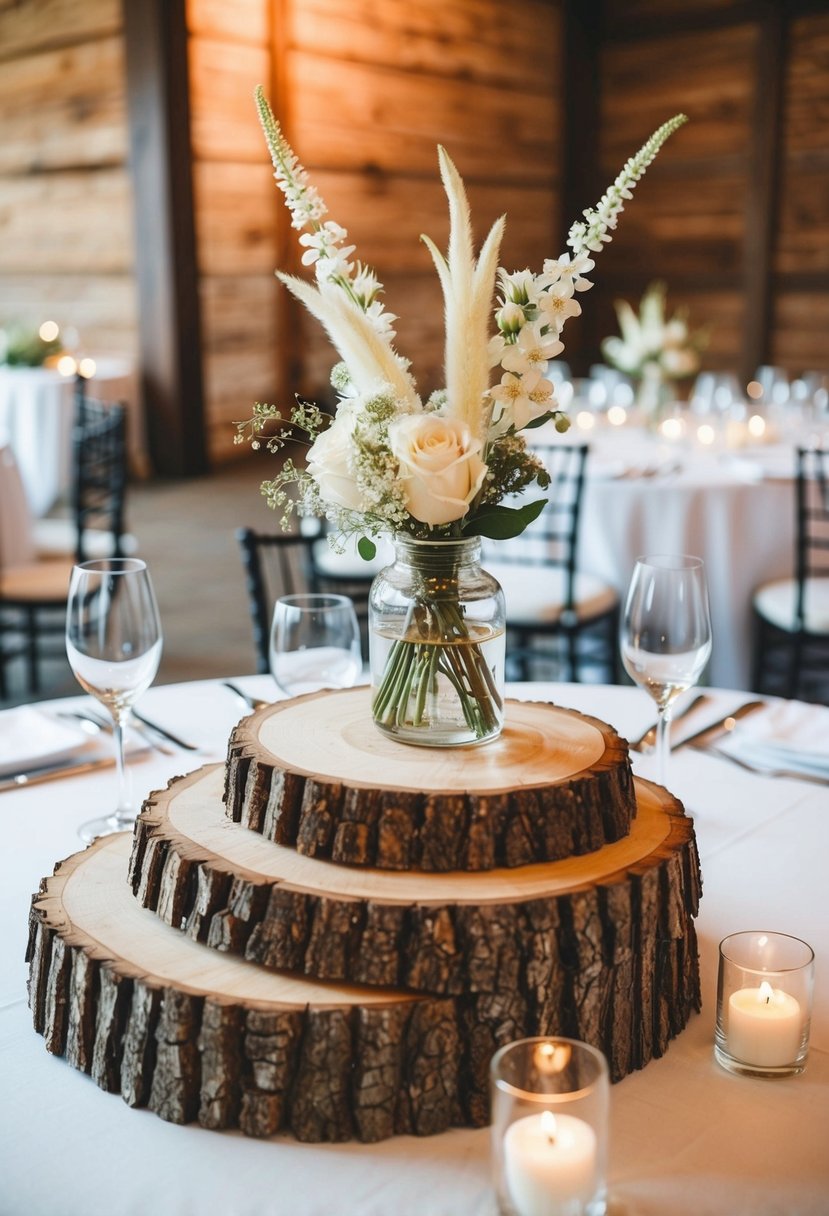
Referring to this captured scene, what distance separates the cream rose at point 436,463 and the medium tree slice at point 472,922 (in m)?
0.31

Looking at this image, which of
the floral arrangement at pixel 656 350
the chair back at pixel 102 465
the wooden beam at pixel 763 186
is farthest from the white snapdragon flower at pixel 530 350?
the wooden beam at pixel 763 186

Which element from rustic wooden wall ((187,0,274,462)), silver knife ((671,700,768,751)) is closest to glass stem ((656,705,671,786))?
silver knife ((671,700,768,751))

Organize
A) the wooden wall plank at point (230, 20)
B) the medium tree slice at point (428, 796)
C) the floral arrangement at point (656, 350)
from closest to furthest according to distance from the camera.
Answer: the medium tree slice at point (428, 796), the floral arrangement at point (656, 350), the wooden wall plank at point (230, 20)

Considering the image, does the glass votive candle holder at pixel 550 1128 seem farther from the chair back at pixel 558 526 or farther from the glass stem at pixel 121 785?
the chair back at pixel 558 526

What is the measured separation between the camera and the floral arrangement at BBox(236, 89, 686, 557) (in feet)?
3.47

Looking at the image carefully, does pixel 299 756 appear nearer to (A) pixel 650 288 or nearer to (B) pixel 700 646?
(B) pixel 700 646

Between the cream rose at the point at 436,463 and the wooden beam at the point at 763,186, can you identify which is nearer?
the cream rose at the point at 436,463

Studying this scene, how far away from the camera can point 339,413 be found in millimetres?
1122

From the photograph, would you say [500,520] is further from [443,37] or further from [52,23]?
[443,37]

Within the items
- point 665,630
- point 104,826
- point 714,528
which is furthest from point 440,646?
point 714,528

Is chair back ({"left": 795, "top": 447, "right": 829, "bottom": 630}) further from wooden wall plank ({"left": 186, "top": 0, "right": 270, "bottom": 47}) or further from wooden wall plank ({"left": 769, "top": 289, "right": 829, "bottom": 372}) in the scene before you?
wooden wall plank ({"left": 769, "top": 289, "right": 829, "bottom": 372})

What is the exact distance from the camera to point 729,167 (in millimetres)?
8445

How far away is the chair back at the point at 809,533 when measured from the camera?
125 inches

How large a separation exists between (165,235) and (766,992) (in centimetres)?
665
